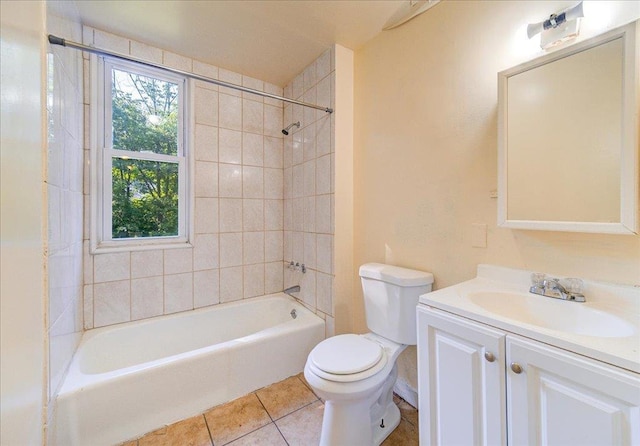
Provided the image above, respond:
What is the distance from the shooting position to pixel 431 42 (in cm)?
147

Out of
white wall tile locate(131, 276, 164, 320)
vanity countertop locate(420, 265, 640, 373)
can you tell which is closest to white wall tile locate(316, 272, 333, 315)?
vanity countertop locate(420, 265, 640, 373)

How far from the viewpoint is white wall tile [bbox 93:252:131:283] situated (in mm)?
1812

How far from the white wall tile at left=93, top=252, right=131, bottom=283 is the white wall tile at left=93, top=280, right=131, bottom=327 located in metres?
0.04

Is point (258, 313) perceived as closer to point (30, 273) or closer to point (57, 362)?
point (57, 362)

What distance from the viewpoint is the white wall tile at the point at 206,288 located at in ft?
7.11

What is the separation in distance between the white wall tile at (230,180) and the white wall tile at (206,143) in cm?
12

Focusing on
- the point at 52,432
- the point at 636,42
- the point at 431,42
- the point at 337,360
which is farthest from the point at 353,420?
the point at 431,42

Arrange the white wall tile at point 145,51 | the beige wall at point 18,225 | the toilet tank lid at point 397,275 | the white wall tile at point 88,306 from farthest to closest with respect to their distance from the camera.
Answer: the white wall tile at point 145,51
the white wall tile at point 88,306
the toilet tank lid at point 397,275
the beige wall at point 18,225

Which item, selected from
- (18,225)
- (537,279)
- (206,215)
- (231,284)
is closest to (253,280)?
(231,284)

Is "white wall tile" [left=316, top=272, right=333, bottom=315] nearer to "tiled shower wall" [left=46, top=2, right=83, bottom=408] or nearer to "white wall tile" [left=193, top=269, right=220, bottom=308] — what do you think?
"white wall tile" [left=193, top=269, right=220, bottom=308]

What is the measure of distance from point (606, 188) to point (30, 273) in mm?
1767

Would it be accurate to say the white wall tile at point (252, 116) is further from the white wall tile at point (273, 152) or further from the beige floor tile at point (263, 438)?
the beige floor tile at point (263, 438)

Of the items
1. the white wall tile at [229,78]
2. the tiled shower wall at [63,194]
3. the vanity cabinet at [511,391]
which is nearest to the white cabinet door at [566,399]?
the vanity cabinet at [511,391]

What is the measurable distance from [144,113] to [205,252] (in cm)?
119
